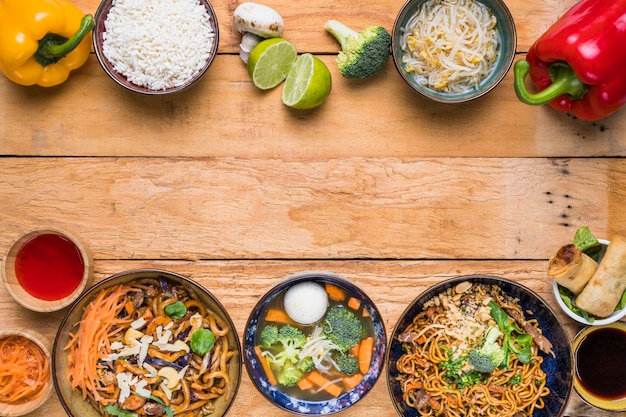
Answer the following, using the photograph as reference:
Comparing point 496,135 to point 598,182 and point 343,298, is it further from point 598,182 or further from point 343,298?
point 343,298

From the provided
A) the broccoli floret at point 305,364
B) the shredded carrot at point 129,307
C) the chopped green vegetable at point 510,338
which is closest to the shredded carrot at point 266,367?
the broccoli floret at point 305,364

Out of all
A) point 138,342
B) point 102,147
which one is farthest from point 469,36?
point 138,342

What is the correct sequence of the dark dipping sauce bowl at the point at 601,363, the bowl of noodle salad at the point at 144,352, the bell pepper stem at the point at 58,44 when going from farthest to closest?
the dark dipping sauce bowl at the point at 601,363, the bowl of noodle salad at the point at 144,352, the bell pepper stem at the point at 58,44

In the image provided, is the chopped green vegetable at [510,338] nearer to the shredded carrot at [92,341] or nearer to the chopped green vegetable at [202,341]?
the chopped green vegetable at [202,341]

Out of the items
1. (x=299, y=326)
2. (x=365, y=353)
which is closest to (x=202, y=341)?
(x=299, y=326)

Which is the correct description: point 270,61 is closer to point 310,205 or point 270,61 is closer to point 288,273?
point 310,205

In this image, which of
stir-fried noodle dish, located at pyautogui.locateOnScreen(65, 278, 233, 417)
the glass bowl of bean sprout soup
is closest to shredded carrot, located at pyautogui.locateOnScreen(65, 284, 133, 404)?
stir-fried noodle dish, located at pyautogui.locateOnScreen(65, 278, 233, 417)

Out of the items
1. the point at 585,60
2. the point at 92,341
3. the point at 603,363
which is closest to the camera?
the point at 585,60
